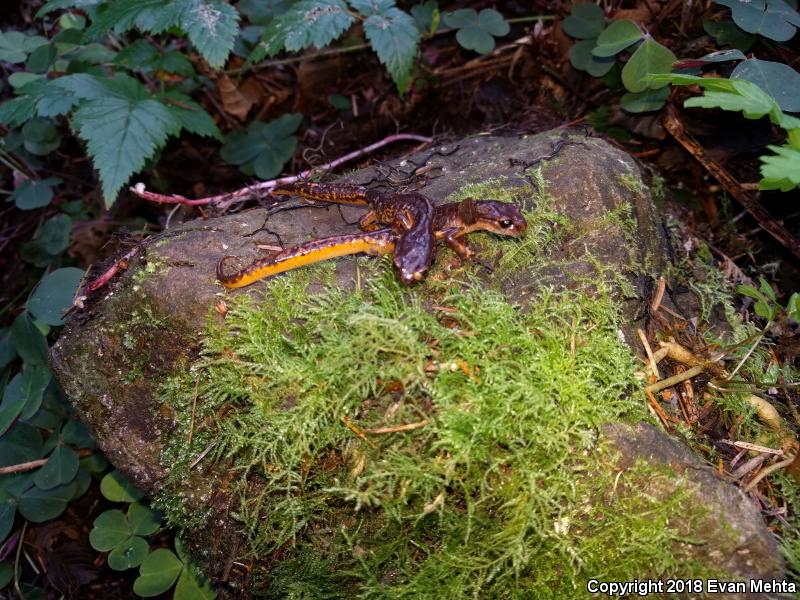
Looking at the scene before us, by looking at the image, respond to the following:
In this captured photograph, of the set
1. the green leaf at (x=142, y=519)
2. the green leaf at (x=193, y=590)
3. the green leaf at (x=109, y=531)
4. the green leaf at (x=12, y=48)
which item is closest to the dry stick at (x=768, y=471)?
the green leaf at (x=193, y=590)

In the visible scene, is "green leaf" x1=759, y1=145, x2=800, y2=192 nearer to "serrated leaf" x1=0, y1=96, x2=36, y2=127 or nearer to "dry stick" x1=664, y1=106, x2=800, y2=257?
"dry stick" x1=664, y1=106, x2=800, y2=257

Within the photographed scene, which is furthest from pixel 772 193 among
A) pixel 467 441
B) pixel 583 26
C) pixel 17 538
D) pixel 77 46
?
pixel 17 538

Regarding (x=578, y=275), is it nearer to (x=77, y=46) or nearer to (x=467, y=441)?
(x=467, y=441)

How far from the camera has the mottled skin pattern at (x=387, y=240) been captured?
2.87 meters

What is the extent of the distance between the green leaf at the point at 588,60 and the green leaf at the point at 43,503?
5.53 meters

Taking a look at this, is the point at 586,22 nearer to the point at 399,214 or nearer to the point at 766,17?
the point at 766,17

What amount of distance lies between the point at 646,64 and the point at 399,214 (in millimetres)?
2355

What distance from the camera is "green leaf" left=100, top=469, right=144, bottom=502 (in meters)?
3.82

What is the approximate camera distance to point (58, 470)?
3895 millimetres

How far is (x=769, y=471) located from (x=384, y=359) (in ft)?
6.26

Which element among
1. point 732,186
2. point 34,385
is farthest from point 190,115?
point 732,186

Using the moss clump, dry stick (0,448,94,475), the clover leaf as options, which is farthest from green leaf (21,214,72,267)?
the clover leaf

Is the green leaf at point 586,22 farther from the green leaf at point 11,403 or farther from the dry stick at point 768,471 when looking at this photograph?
the green leaf at point 11,403

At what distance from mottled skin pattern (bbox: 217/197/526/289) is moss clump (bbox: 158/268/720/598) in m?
0.16
